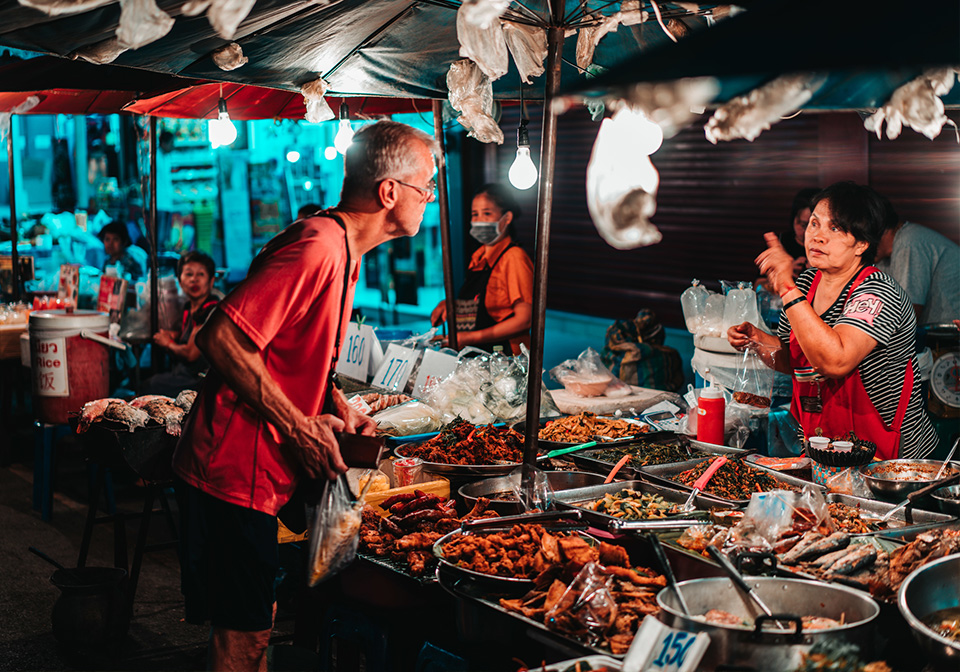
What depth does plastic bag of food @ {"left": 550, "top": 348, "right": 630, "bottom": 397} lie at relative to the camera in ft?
16.7

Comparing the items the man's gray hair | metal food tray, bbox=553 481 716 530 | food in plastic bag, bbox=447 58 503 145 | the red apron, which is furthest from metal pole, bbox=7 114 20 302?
the red apron

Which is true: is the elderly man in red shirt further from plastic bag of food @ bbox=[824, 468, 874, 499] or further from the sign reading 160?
the sign reading 160

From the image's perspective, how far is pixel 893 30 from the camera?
5.49 feet

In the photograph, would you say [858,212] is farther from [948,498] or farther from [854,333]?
[948,498]

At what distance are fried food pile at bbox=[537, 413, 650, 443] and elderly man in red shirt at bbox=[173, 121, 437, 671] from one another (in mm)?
1550

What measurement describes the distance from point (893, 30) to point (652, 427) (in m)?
2.81

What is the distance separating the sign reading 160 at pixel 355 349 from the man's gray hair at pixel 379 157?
3.56 m

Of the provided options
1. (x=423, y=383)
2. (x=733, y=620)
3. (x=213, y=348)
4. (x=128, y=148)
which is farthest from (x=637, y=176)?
(x=128, y=148)

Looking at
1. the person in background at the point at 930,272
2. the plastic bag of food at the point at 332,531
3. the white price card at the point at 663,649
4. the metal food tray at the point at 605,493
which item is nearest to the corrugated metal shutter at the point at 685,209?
the person in background at the point at 930,272

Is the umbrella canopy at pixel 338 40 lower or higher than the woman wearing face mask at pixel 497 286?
higher

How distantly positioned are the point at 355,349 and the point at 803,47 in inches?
196

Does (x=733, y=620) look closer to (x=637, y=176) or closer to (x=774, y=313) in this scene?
(x=637, y=176)

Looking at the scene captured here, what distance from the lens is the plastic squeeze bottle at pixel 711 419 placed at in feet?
12.8

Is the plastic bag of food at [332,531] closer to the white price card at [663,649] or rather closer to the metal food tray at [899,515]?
the white price card at [663,649]
